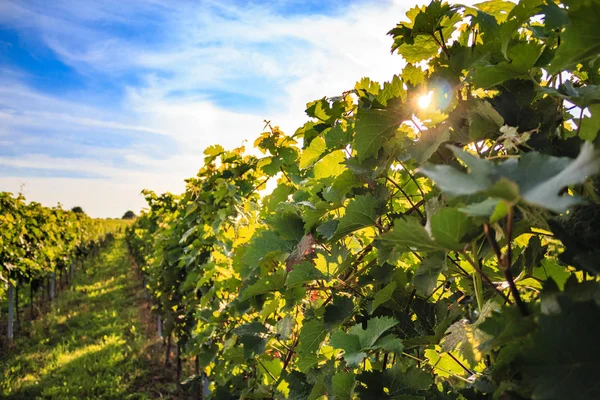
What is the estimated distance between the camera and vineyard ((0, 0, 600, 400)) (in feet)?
1.82

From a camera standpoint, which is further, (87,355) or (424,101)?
(87,355)

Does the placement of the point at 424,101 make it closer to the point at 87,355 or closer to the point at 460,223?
the point at 460,223

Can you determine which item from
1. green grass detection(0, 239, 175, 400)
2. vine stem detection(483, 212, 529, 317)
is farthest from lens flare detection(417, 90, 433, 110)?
green grass detection(0, 239, 175, 400)

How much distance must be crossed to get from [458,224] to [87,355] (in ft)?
33.9

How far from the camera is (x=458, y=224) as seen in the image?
69cm

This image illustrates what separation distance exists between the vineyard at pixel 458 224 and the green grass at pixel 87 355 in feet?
22.4

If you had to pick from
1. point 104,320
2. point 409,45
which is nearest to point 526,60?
point 409,45

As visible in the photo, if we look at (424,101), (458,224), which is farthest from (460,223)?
(424,101)

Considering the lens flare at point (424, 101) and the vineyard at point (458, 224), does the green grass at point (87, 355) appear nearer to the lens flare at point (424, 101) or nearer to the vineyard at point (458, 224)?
the vineyard at point (458, 224)

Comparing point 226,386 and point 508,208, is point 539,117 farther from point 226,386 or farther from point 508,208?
point 226,386

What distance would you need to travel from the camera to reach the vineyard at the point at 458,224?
55 cm

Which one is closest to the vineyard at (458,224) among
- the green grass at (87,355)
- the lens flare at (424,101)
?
the lens flare at (424,101)

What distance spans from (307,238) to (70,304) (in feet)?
50.2

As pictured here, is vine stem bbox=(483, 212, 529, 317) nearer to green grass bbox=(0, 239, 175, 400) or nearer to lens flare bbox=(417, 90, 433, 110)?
lens flare bbox=(417, 90, 433, 110)
